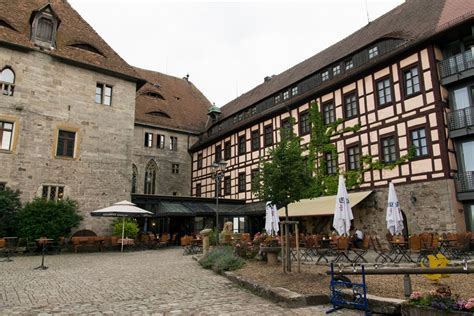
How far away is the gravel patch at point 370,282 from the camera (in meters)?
6.36

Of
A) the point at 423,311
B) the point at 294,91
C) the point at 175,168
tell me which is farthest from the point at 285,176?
the point at 175,168

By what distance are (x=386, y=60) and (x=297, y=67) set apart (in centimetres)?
1015

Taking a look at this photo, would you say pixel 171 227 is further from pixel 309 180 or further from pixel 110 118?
pixel 309 180

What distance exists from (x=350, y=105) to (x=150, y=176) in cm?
1707

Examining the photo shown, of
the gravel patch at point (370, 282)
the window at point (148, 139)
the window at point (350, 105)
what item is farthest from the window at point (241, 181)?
the gravel patch at point (370, 282)

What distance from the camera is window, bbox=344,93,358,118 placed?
18203mm

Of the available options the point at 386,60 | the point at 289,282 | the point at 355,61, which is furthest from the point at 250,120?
the point at 289,282

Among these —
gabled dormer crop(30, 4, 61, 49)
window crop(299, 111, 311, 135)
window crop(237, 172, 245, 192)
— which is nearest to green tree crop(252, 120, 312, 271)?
window crop(299, 111, 311, 135)

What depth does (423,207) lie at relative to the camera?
14.6m

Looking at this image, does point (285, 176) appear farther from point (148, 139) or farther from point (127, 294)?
point (148, 139)

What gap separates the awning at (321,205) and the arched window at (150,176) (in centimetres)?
1317

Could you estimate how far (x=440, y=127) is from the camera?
→ 47.2 feet

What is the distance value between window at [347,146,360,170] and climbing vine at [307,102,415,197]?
290 mm

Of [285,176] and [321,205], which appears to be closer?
[285,176]
